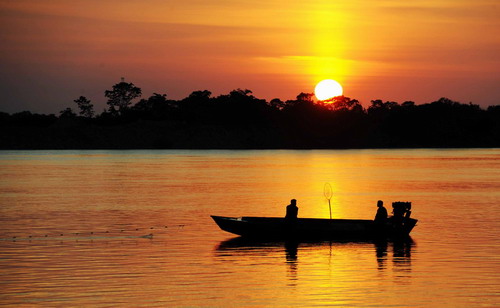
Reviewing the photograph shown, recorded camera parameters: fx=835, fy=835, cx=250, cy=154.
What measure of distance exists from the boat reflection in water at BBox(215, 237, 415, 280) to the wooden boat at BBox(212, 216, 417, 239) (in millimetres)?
428

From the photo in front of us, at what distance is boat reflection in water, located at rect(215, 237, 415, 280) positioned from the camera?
32.4 metres

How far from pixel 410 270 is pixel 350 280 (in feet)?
11.8

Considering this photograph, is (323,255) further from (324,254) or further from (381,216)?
(381,216)

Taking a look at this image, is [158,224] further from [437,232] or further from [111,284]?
[111,284]

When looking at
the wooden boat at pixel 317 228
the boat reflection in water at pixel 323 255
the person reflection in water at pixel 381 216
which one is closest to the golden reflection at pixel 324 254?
the boat reflection in water at pixel 323 255

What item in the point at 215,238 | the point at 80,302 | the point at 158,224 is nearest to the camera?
the point at 80,302

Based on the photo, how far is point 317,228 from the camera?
40.6m

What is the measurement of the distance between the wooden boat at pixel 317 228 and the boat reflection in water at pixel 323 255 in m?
0.43

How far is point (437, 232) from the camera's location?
4578 cm

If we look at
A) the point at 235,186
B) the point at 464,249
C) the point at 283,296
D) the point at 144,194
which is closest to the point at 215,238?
the point at 464,249

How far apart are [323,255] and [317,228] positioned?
4.75 meters

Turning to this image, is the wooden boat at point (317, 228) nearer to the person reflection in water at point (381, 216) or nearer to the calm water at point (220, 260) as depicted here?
the person reflection in water at point (381, 216)

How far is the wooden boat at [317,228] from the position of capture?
40.4 meters

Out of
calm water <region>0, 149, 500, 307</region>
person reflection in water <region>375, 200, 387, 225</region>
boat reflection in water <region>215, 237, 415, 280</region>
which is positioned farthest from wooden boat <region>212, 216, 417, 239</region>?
calm water <region>0, 149, 500, 307</region>
